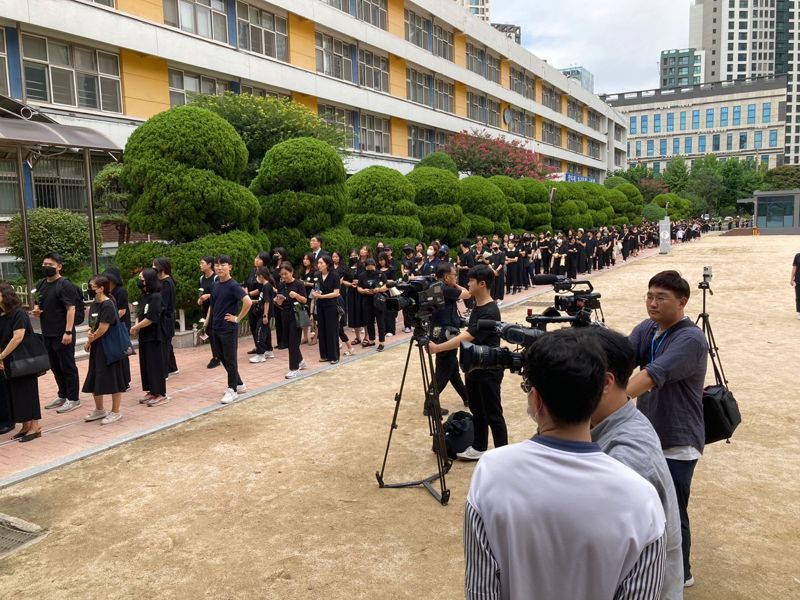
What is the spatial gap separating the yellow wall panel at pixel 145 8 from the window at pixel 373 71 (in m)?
11.2

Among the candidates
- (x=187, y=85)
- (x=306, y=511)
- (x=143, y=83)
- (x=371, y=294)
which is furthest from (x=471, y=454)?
(x=187, y=85)

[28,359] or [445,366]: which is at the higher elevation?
[28,359]

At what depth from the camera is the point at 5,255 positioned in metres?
15.5

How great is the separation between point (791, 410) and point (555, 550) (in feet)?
23.2

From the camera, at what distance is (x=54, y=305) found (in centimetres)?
784

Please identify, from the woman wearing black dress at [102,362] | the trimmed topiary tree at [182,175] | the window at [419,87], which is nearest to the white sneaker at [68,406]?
the woman wearing black dress at [102,362]

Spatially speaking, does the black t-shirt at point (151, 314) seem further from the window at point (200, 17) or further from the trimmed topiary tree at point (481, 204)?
the window at point (200, 17)

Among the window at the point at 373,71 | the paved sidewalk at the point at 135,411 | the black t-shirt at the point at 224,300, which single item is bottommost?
the paved sidewalk at the point at 135,411

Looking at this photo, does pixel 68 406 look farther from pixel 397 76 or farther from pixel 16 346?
pixel 397 76

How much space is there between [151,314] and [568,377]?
701 centimetres

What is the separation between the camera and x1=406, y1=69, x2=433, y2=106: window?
33656mm

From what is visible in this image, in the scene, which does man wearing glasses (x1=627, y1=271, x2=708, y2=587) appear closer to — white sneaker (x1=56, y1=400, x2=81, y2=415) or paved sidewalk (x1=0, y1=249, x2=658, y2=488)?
paved sidewalk (x1=0, y1=249, x2=658, y2=488)

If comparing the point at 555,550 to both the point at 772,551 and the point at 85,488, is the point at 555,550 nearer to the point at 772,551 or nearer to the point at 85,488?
the point at 772,551

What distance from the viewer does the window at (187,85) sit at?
69.7ft
